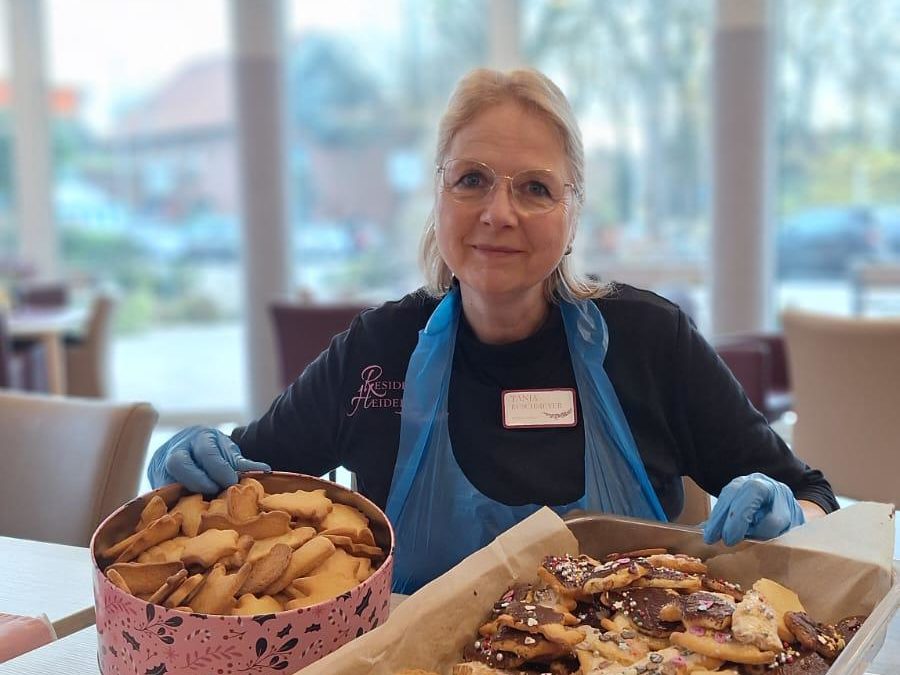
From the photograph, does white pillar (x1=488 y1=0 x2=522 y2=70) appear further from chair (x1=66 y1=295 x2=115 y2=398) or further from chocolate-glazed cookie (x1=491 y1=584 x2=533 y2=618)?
chocolate-glazed cookie (x1=491 y1=584 x2=533 y2=618)

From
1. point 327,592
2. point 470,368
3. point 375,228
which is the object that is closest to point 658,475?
point 470,368

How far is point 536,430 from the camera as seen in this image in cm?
153

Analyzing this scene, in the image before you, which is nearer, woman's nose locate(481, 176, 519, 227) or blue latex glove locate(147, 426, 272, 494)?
blue latex glove locate(147, 426, 272, 494)

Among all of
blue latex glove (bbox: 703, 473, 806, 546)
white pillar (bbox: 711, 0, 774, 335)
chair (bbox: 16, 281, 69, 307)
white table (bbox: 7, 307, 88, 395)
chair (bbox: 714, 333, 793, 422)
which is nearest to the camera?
blue latex glove (bbox: 703, 473, 806, 546)

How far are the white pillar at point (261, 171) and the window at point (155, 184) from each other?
0.43 metres

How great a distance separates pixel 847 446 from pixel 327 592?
6.62 ft

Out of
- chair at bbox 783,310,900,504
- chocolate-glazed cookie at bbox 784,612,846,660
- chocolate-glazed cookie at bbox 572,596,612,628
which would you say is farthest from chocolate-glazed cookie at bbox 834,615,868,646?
chair at bbox 783,310,900,504

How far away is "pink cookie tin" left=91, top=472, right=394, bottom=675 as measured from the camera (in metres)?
0.79

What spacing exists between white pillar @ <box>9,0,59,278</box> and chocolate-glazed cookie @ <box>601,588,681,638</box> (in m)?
5.48

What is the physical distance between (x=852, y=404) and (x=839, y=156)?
117 inches

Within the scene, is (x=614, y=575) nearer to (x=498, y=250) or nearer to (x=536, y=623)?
(x=536, y=623)

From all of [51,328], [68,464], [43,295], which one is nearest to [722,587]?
[68,464]

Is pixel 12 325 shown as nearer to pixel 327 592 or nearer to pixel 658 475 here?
pixel 658 475

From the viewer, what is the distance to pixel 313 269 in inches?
226
